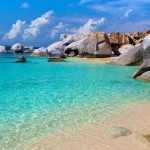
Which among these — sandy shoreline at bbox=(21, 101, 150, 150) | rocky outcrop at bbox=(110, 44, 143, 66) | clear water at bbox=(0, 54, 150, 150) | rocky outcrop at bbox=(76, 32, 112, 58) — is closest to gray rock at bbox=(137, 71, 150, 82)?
clear water at bbox=(0, 54, 150, 150)

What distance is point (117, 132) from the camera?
7.46 meters

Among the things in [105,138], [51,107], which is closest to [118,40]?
[51,107]

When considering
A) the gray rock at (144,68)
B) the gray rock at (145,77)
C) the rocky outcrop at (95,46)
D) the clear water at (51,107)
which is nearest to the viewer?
the clear water at (51,107)

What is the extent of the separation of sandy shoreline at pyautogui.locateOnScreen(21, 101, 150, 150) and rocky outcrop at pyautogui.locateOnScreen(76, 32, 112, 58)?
3313 cm

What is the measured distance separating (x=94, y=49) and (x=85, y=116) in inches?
1302

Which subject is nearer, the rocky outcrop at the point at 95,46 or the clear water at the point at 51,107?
the clear water at the point at 51,107

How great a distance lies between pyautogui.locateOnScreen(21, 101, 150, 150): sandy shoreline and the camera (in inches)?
257

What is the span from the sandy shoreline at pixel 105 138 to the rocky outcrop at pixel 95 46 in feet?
109

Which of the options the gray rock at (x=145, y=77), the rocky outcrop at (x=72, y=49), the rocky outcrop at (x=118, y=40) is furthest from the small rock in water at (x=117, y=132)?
the rocky outcrop at (x=118, y=40)

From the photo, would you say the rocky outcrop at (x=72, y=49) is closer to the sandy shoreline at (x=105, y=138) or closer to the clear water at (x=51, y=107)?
the clear water at (x=51, y=107)

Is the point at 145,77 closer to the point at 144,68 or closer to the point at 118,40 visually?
the point at 144,68

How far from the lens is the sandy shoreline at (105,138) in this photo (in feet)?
21.4

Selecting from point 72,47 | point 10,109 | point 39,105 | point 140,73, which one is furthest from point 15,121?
point 72,47

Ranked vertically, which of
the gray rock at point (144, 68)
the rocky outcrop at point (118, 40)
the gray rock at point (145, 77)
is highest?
the rocky outcrop at point (118, 40)
